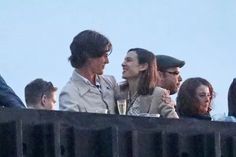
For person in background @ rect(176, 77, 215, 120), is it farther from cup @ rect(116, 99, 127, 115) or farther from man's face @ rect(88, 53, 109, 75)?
man's face @ rect(88, 53, 109, 75)

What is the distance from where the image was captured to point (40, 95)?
1232 cm

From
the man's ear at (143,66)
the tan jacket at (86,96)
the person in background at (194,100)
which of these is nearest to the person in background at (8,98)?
the tan jacket at (86,96)

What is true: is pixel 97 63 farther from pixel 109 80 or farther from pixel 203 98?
pixel 203 98

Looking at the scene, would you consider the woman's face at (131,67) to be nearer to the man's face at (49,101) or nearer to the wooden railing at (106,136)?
the wooden railing at (106,136)

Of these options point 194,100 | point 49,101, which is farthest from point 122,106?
point 49,101

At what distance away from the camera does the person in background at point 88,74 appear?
429 inches

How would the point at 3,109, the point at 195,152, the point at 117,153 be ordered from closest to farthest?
the point at 3,109, the point at 117,153, the point at 195,152

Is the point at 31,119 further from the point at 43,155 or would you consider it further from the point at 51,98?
the point at 51,98

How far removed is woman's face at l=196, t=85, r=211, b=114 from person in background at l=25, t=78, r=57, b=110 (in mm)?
1768

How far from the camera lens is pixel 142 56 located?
11406 millimetres

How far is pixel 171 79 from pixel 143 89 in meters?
0.86

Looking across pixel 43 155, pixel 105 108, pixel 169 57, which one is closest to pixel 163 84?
pixel 169 57

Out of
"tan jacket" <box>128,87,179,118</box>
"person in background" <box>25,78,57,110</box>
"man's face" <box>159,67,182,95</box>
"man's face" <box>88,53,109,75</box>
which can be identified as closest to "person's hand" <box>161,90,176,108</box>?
"tan jacket" <box>128,87,179,118</box>

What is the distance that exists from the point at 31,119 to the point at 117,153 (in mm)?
978
